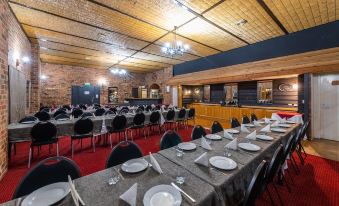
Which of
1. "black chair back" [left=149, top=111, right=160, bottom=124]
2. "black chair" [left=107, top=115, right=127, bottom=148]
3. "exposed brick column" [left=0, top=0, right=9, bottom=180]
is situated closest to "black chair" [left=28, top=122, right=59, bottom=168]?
"exposed brick column" [left=0, top=0, right=9, bottom=180]

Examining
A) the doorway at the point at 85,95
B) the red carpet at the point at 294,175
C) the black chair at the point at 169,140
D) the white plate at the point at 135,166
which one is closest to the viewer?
the white plate at the point at 135,166

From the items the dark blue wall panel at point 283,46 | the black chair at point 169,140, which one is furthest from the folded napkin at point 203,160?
the dark blue wall panel at point 283,46

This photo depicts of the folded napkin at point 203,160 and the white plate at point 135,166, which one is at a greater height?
the folded napkin at point 203,160

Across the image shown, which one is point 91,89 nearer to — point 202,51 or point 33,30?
point 33,30

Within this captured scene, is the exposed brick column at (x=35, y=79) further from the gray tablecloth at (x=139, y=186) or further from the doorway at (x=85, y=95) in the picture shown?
the gray tablecloth at (x=139, y=186)

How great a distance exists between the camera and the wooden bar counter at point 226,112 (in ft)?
19.9

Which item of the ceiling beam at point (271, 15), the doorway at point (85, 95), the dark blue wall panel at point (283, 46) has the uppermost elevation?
the ceiling beam at point (271, 15)

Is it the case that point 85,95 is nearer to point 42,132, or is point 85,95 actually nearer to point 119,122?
point 119,122

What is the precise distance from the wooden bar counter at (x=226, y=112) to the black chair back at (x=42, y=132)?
623 centimetres

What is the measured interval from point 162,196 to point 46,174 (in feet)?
3.85

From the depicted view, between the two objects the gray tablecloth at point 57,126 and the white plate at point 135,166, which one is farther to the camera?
the gray tablecloth at point 57,126

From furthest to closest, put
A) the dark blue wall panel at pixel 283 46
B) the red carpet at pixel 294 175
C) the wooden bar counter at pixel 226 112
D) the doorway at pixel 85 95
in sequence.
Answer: the doorway at pixel 85 95, the wooden bar counter at pixel 226 112, the dark blue wall panel at pixel 283 46, the red carpet at pixel 294 175

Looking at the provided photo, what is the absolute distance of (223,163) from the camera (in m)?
1.66

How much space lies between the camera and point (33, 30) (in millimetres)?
4945
